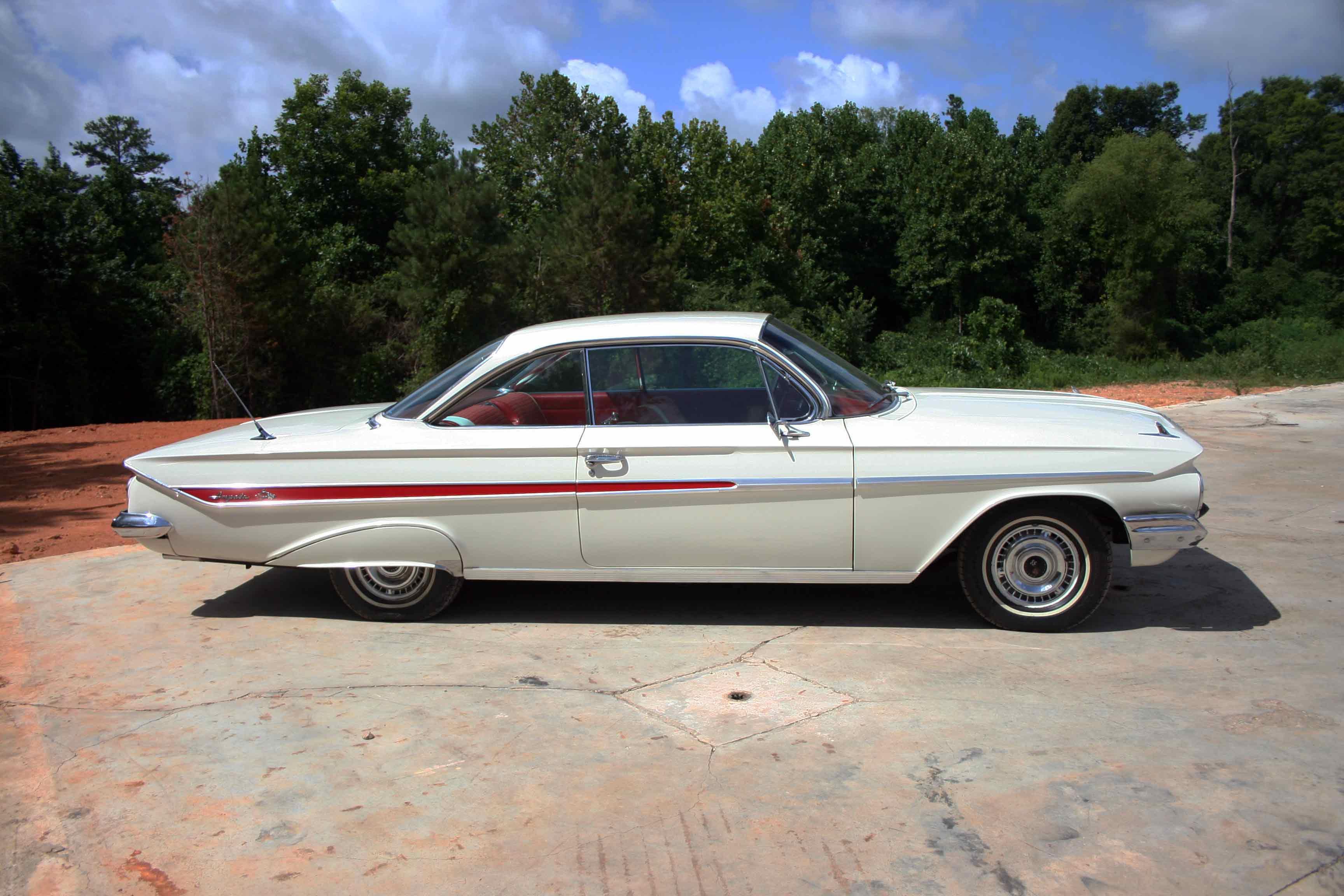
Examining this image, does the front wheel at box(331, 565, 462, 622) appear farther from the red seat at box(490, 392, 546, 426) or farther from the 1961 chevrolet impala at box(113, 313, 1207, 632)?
the red seat at box(490, 392, 546, 426)

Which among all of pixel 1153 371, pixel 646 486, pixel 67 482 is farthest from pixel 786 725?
pixel 1153 371

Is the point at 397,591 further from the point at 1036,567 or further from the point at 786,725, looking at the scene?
the point at 1036,567

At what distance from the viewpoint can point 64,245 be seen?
2680cm

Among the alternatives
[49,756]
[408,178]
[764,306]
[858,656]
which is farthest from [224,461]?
[408,178]

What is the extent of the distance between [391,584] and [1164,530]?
3879 millimetres

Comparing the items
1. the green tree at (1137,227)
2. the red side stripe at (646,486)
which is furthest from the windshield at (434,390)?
Answer: the green tree at (1137,227)

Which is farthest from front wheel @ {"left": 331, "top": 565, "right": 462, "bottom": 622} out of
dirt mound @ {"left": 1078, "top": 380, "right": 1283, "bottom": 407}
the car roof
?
dirt mound @ {"left": 1078, "top": 380, "right": 1283, "bottom": 407}

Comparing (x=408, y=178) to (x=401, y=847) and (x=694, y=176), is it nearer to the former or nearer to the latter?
(x=694, y=176)

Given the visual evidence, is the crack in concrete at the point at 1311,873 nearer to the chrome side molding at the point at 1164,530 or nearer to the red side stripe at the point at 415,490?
the chrome side molding at the point at 1164,530

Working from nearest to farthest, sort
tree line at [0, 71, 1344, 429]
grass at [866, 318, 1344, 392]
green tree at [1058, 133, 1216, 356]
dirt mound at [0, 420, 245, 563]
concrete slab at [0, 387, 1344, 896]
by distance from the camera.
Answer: concrete slab at [0, 387, 1344, 896], dirt mound at [0, 420, 245, 563], grass at [866, 318, 1344, 392], tree line at [0, 71, 1344, 429], green tree at [1058, 133, 1216, 356]

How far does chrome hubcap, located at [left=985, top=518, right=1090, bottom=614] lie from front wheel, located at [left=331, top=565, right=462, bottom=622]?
2750mm

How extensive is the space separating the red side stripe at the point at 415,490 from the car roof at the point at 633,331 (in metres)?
0.72

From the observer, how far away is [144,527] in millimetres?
5234

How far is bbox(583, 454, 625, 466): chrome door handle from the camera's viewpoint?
16.3ft
